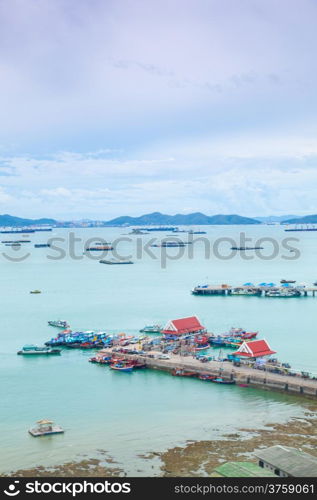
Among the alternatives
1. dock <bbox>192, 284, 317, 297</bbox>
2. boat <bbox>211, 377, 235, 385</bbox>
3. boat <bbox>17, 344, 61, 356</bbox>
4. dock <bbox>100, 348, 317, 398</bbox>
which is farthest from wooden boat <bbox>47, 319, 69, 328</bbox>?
dock <bbox>192, 284, 317, 297</bbox>

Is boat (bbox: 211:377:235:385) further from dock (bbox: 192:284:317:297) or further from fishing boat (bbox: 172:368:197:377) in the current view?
dock (bbox: 192:284:317:297)

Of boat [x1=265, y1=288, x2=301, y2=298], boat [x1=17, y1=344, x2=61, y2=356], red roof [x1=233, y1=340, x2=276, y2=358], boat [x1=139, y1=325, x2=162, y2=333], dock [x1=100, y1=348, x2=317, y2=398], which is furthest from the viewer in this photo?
boat [x1=265, y1=288, x2=301, y2=298]

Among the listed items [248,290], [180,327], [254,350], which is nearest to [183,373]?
[254,350]

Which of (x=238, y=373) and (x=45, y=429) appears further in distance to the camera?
(x=238, y=373)

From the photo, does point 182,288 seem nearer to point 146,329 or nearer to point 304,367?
point 146,329

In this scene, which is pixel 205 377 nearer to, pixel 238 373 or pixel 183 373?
pixel 183 373
